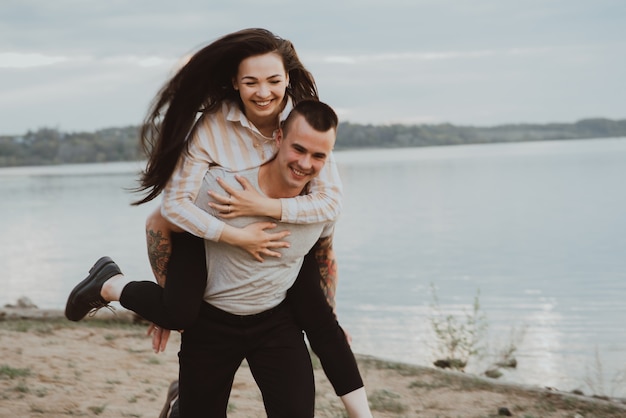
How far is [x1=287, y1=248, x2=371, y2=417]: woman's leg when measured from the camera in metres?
3.39

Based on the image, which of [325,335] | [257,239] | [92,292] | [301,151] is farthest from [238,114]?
[92,292]

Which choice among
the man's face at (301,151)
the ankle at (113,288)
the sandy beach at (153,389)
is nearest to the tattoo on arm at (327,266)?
the man's face at (301,151)

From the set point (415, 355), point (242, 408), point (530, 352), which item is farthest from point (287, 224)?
point (530, 352)

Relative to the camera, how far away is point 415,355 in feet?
26.7

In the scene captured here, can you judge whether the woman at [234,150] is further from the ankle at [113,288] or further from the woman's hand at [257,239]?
the ankle at [113,288]

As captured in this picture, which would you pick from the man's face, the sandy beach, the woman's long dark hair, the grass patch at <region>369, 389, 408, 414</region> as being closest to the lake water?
the woman's long dark hair

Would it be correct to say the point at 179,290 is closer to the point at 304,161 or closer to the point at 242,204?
the point at 242,204

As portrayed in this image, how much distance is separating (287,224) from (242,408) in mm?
2211

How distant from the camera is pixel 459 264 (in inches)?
592

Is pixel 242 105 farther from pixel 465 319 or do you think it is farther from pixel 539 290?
pixel 539 290

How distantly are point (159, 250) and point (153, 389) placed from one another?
236 cm

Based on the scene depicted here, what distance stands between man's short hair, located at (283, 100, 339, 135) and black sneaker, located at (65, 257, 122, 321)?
119 centimetres

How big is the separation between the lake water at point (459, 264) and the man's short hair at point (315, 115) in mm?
805

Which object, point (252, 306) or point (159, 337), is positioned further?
point (159, 337)
